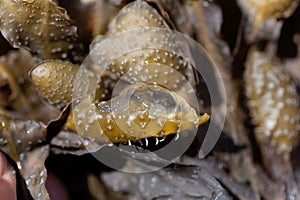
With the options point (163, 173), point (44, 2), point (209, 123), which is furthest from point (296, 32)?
point (44, 2)

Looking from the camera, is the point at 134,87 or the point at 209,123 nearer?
the point at 134,87

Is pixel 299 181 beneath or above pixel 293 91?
beneath

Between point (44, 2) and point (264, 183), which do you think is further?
point (264, 183)

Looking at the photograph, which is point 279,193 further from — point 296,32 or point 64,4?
point 64,4

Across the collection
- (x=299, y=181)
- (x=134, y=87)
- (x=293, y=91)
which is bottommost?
(x=299, y=181)

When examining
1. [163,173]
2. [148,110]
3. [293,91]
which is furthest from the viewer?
[293,91]

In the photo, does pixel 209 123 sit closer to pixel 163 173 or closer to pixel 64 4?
pixel 163 173

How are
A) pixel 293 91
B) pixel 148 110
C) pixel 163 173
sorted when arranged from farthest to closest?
pixel 293 91, pixel 163 173, pixel 148 110

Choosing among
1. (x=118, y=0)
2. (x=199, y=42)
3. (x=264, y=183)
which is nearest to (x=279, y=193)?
(x=264, y=183)

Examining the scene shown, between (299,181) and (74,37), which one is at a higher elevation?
(74,37)
